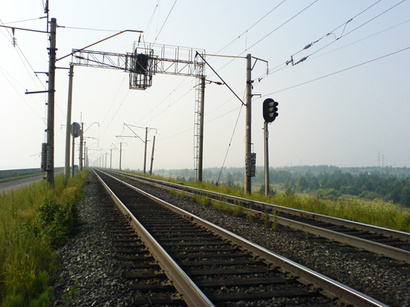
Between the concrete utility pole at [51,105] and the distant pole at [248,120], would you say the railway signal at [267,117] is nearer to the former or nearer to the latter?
the distant pole at [248,120]

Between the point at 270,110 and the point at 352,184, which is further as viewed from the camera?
the point at 352,184

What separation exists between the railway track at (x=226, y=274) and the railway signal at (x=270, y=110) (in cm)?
959

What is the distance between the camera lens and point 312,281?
4.41 m

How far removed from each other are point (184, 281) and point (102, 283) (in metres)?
1.24

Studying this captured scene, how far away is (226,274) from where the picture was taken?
489cm

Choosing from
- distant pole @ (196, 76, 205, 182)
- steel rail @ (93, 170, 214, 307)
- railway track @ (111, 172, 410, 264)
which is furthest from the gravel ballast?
distant pole @ (196, 76, 205, 182)

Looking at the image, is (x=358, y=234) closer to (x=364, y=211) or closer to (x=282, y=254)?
(x=282, y=254)

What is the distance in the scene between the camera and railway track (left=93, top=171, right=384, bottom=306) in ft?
12.9

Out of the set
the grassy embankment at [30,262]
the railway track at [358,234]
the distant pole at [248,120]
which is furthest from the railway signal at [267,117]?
the grassy embankment at [30,262]

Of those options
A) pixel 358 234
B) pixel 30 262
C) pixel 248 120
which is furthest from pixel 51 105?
pixel 358 234

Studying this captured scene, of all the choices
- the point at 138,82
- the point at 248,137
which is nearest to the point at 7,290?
the point at 248,137

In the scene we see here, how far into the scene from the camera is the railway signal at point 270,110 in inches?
635

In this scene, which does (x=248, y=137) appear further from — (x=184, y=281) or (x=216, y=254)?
(x=184, y=281)

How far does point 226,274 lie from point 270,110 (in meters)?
12.4
